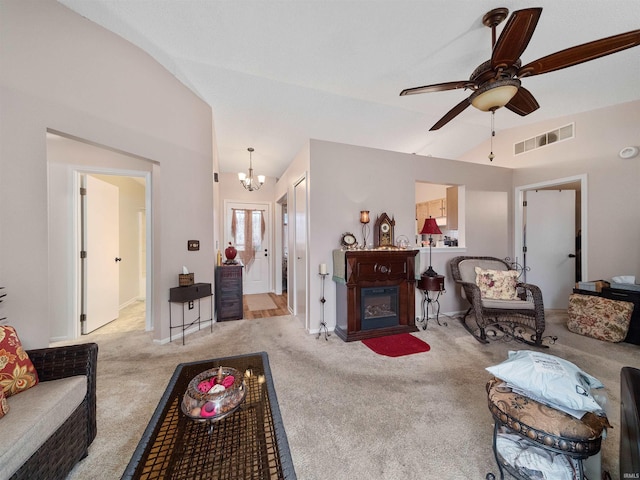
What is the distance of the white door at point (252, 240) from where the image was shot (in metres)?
5.52

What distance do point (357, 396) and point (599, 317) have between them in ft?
10.9

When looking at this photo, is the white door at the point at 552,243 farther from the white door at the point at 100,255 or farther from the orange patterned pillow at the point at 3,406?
the white door at the point at 100,255

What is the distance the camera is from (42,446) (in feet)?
3.50

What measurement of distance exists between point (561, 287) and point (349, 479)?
4.91 meters

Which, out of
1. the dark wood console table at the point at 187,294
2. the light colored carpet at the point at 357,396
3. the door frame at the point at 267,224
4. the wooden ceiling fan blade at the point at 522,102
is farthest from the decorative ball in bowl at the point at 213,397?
the door frame at the point at 267,224

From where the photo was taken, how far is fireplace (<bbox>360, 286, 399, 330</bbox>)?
3.06 metres

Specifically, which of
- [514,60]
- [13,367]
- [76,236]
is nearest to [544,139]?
[514,60]

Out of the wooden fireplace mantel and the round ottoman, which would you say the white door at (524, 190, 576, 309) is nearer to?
the wooden fireplace mantel

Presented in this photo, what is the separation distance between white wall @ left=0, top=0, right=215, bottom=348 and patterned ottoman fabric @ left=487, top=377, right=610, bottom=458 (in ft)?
9.81

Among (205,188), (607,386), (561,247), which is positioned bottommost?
(607,386)

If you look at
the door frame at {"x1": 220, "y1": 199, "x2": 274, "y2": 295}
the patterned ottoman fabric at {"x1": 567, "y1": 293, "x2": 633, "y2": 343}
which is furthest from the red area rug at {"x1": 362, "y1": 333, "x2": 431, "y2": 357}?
the door frame at {"x1": 220, "y1": 199, "x2": 274, "y2": 295}

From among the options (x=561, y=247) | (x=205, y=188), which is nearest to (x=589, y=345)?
(x=561, y=247)

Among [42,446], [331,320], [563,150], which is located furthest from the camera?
[563,150]

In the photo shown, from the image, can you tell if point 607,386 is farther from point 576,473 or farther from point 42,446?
point 42,446
